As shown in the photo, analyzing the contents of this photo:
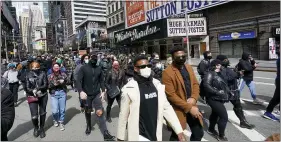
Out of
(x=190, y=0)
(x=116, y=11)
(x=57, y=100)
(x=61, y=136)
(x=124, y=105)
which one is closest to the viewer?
(x=124, y=105)

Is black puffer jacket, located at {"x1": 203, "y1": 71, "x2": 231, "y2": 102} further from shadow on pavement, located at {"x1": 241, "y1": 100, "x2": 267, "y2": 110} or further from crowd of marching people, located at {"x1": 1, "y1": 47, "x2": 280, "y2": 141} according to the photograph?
shadow on pavement, located at {"x1": 241, "y1": 100, "x2": 267, "y2": 110}

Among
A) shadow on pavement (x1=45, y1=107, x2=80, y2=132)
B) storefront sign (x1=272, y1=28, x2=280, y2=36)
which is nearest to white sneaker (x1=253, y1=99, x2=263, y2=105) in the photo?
shadow on pavement (x1=45, y1=107, x2=80, y2=132)

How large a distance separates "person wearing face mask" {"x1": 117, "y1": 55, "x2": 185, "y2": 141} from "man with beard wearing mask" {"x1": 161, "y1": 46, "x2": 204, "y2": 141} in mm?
480

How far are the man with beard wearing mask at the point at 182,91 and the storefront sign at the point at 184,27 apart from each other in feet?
82.6

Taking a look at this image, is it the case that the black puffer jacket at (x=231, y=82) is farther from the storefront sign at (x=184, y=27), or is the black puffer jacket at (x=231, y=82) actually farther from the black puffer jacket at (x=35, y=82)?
the storefront sign at (x=184, y=27)

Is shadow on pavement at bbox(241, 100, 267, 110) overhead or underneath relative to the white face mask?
underneath

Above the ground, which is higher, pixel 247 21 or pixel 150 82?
pixel 247 21

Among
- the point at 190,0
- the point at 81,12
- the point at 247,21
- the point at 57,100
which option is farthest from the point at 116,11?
the point at 81,12

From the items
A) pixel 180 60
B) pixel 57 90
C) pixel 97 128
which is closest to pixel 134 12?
pixel 57 90

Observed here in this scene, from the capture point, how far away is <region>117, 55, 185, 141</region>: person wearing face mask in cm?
283

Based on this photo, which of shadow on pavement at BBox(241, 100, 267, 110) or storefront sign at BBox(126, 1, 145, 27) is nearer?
shadow on pavement at BBox(241, 100, 267, 110)

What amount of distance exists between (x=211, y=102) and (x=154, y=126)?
1.96 meters

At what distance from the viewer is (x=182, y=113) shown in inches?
139

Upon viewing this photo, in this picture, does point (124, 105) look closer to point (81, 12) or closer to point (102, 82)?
point (102, 82)
